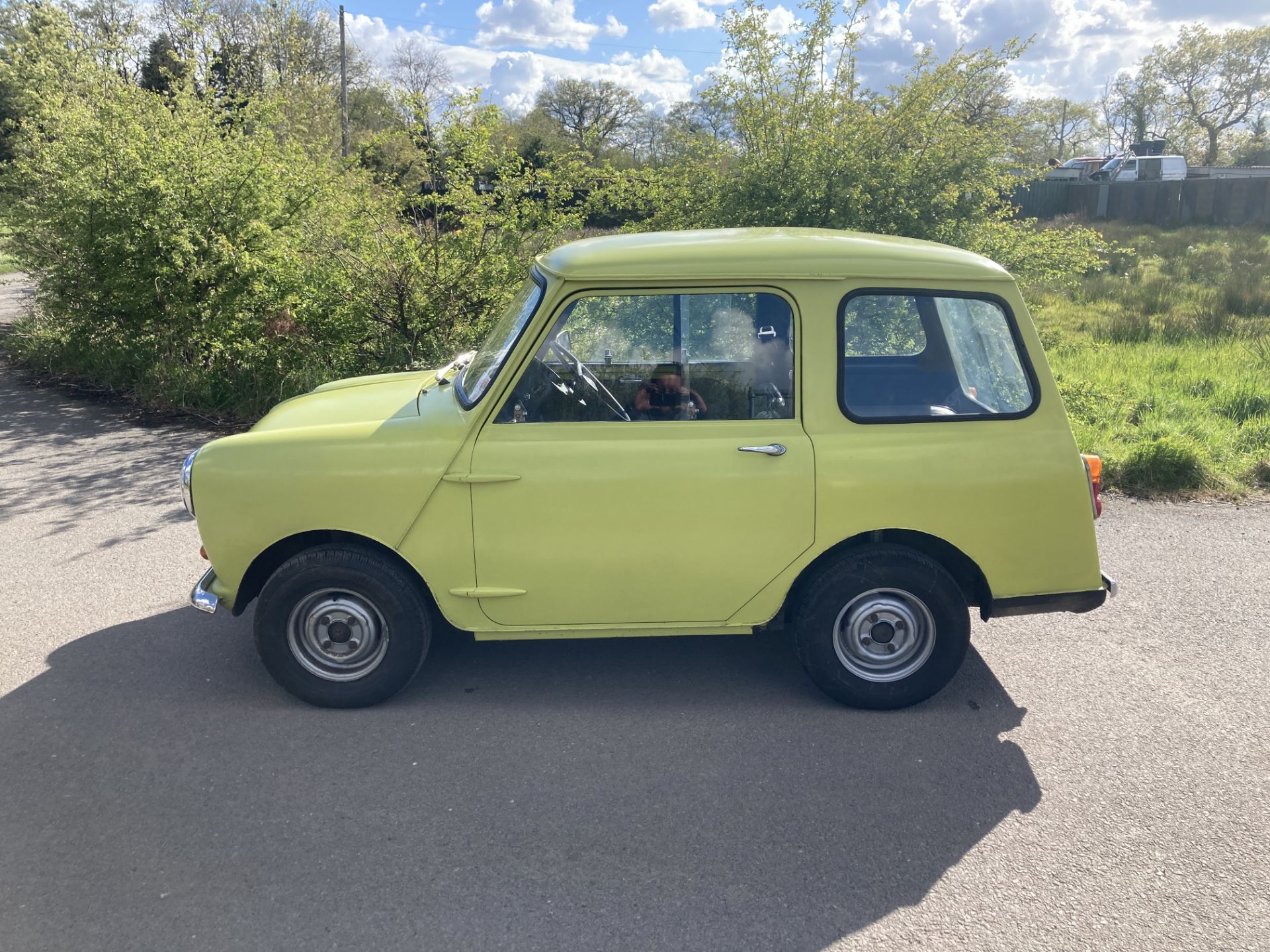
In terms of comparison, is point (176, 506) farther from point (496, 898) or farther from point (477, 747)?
point (496, 898)

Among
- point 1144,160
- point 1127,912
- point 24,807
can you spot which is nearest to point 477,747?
point 24,807

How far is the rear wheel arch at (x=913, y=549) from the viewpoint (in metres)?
3.96

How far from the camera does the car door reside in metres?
3.79

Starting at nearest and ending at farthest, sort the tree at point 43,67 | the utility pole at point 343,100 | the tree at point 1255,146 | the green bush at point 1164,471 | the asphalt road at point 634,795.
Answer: the asphalt road at point 634,795 → the green bush at point 1164,471 → the tree at point 43,67 → the utility pole at point 343,100 → the tree at point 1255,146

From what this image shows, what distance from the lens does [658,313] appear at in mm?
3852

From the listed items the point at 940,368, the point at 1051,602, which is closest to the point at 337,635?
the point at 940,368

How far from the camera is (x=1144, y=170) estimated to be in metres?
35.4

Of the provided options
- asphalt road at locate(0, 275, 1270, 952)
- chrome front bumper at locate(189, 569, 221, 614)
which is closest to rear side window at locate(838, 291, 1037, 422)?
asphalt road at locate(0, 275, 1270, 952)

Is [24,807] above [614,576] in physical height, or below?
below

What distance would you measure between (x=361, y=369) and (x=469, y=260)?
153 centimetres

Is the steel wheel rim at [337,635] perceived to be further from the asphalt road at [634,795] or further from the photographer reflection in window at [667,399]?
the photographer reflection in window at [667,399]

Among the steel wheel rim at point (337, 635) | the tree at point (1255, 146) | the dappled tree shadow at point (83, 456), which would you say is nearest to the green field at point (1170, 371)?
the steel wheel rim at point (337, 635)

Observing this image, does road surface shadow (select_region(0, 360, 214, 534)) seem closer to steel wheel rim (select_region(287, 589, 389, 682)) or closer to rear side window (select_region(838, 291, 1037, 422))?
steel wheel rim (select_region(287, 589, 389, 682))

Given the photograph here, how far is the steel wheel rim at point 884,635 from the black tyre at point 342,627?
5.80ft
